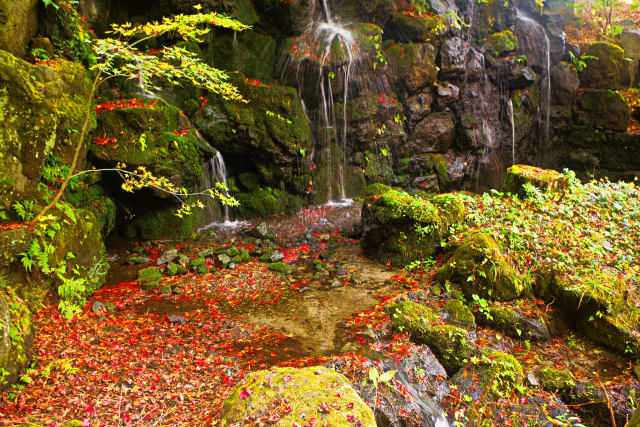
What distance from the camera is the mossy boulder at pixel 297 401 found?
230cm

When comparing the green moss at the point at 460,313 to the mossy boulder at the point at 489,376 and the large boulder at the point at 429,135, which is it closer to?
the mossy boulder at the point at 489,376

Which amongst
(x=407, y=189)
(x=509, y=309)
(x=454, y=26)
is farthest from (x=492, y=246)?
(x=454, y=26)

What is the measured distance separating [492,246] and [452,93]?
11.9m

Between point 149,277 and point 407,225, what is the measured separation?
5.77 metres

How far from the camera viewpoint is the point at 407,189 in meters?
15.0

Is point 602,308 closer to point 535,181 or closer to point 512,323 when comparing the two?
point 512,323

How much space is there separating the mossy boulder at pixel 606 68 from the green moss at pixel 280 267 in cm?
2019

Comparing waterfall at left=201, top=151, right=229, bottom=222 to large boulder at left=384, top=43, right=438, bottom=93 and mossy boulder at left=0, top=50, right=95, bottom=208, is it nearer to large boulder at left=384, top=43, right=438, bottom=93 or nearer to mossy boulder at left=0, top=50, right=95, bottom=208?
mossy boulder at left=0, top=50, right=95, bottom=208

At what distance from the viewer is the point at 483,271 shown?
5543 millimetres

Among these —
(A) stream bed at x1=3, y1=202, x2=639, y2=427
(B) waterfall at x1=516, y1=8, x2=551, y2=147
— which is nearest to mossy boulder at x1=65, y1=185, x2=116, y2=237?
(A) stream bed at x1=3, y1=202, x2=639, y2=427

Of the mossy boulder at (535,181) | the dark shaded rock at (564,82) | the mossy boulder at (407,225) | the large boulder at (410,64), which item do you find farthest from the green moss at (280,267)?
the dark shaded rock at (564,82)

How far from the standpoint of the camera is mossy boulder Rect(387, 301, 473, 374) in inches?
168

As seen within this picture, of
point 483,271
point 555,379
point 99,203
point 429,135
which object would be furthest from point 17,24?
point 429,135

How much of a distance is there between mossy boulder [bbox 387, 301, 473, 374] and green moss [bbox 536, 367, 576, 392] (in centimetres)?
94
